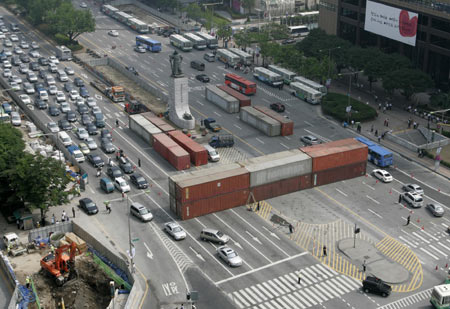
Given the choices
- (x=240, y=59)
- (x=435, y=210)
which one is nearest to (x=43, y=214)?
(x=435, y=210)

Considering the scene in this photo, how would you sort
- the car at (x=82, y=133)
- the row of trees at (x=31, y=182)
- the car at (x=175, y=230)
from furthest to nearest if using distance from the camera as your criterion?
the car at (x=82, y=133)
the row of trees at (x=31, y=182)
the car at (x=175, y=230)

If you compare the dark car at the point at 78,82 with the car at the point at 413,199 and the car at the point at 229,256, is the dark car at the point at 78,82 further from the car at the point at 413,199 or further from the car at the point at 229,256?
the car at the point at 413,199

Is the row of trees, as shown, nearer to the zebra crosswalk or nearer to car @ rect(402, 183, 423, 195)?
the zebra crosswalk

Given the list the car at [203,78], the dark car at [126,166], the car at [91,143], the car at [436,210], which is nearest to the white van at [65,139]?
the car at [91,143]

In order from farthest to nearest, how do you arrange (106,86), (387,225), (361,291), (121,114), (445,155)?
(106,86) → (121,114) → (445,155) → (387,225) → (361,291)

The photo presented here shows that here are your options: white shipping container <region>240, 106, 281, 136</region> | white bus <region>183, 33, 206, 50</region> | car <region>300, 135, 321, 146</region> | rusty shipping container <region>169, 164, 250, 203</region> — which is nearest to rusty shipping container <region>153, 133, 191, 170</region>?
rusty shipping container <region>169, 164, 250, 203</region>

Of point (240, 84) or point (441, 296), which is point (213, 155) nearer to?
point (240, 84)

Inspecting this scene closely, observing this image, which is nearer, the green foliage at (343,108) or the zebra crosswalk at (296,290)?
the zebra crosswalk at (296,290)

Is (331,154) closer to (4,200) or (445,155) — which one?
(445,155)
